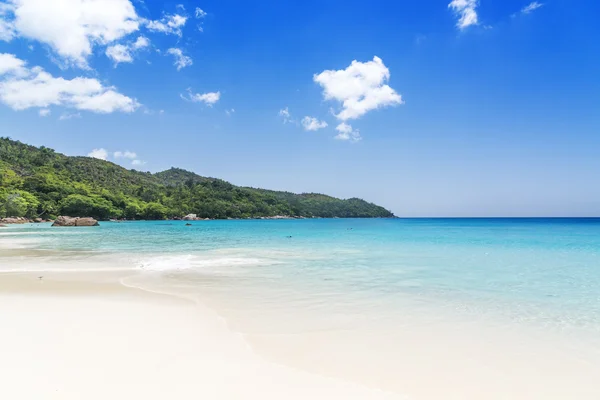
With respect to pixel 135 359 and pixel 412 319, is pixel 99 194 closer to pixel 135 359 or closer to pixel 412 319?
pixel 135 359

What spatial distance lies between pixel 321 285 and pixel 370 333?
4.11 metres

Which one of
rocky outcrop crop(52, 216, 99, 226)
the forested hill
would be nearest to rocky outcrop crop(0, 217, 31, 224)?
the forested hill

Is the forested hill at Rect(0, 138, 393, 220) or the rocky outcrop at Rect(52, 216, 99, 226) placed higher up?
the forested hill at Rect(0, 138, 393, 220)

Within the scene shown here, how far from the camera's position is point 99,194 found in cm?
9725

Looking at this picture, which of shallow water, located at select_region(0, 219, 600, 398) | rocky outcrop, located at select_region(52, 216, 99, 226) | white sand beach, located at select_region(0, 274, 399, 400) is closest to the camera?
white sand beach, located at select_region(0, 274, 399, 400)

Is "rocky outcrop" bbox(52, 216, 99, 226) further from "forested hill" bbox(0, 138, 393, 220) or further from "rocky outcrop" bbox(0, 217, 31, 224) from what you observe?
"forested hill" bbox(0, 138, 393, 220)

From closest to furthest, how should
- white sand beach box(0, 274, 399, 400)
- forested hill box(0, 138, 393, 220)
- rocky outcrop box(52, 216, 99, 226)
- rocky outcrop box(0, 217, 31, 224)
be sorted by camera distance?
1. white sand beach box(0, 274, 399, 400)
2. rocky outcrop box(52, 216, 99, 226)
3. rocky outcrop box(0, 217, 31, 224)
4. forested hill box(0, 138, 393, 220)

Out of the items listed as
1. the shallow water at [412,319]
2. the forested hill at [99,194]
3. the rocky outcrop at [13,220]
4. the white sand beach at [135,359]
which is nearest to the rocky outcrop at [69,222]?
the rocky outcrop at [13,220]

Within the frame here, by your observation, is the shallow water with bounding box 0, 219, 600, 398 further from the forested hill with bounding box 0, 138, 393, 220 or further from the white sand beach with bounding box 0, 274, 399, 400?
the forested hill with bounding box 0, 138, 393, 220

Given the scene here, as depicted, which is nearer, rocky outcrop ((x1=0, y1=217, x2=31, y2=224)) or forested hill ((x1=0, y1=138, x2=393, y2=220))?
rocky outcrop ((x1=0, y1=217, x2=31, y2=224))

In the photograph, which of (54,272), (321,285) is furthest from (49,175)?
(321,285)

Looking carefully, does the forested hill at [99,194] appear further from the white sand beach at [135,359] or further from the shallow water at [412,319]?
the white sand beach at [135,359]

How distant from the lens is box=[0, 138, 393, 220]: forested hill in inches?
3177

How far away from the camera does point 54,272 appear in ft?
38.0
